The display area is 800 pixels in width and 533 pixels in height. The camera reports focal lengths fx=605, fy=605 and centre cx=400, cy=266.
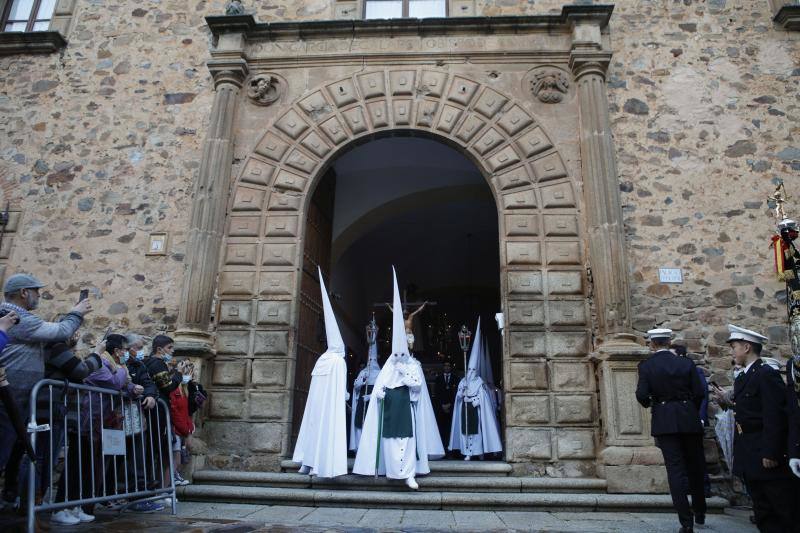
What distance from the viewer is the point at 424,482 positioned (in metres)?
5.98

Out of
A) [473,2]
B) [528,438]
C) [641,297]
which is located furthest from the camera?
[473,2]

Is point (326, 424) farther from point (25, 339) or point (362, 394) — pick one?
point (25, 339)

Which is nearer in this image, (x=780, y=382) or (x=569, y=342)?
(x=780, y=382)

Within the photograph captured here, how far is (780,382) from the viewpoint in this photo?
399cm

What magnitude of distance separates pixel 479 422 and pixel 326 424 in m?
2.81

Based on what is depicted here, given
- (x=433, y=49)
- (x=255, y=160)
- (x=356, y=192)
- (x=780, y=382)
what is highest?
(x=433, y=49)

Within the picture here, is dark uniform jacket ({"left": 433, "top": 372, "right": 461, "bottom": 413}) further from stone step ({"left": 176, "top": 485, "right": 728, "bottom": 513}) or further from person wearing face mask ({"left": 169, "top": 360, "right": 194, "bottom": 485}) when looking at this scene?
person wearing face mask ({"left": 169, "top": 360, "right": 194, "bottom": 485})

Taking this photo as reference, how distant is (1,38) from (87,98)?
1797 mm

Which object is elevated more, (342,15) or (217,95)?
(342,15)

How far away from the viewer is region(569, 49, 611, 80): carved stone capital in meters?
7.79

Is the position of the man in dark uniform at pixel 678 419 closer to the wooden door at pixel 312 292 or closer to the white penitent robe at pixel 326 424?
the white penitent robe at pixel 326 424

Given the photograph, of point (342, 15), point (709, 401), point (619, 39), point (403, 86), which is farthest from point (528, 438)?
point (342, 15)

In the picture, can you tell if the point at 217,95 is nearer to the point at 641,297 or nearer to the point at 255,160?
the point at 255,160

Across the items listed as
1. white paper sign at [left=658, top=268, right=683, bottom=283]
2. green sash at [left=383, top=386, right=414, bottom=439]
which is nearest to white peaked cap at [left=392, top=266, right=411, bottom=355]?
green sash at [left=383, top=386, right=414, bottom=439]
